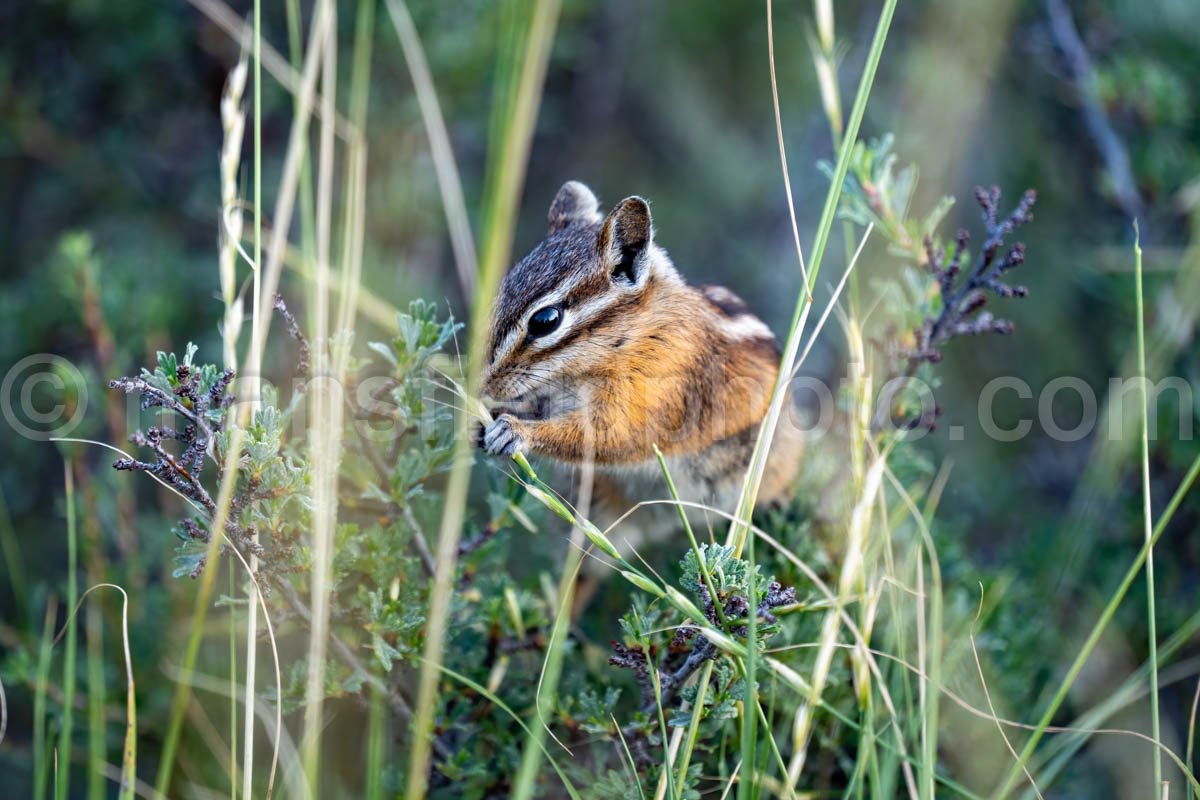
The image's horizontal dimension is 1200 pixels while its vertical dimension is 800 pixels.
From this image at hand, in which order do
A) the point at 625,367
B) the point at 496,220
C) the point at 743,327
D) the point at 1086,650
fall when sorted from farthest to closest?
the point at 743,327
the point at 625,367
the point at 1086,650
the point at 496,220

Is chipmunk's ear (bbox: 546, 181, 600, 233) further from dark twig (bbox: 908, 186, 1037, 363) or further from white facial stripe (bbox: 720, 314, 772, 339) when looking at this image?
dark twig (bbox: 908, 186, 1037, 363)

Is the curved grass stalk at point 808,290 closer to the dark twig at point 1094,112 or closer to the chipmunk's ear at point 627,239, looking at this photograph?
the chipmunk's ear at point 627,239

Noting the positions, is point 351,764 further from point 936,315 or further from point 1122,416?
point 1122,416

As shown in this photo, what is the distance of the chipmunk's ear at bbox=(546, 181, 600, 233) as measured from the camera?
9.53 feet

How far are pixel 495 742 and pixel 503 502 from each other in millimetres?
588

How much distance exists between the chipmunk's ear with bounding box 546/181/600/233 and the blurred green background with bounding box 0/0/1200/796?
3.48 ft

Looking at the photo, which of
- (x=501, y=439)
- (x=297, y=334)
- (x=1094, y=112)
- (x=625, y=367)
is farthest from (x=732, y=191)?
(x=297, y=334)

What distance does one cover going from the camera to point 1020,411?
5266mm

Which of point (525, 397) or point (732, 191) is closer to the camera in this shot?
point (525, 397)

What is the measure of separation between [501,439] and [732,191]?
12.5ft

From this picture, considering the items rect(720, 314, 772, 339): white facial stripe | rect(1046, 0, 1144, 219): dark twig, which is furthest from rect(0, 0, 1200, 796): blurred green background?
rect(720, 314, 772, 339): white facial stripe

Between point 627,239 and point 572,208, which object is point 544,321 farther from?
point 572,208

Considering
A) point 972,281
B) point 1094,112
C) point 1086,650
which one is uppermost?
point 1094,112

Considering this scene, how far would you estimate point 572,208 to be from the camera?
293 centimetres
